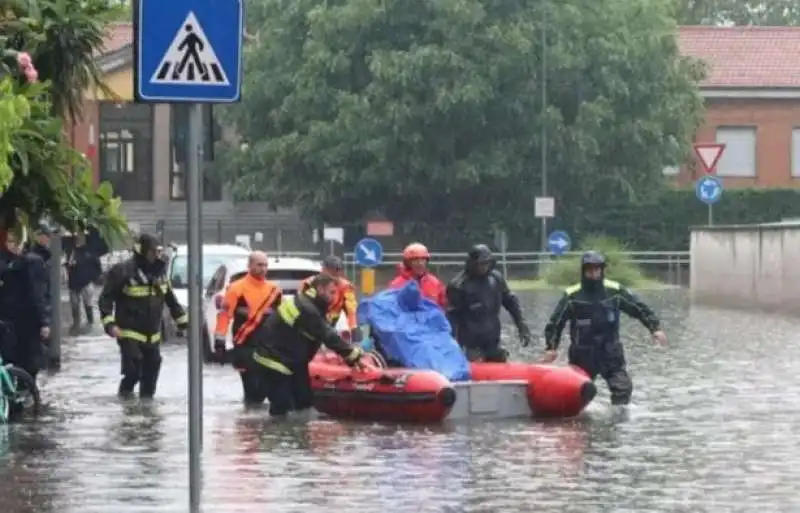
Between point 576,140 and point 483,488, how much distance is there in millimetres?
47516

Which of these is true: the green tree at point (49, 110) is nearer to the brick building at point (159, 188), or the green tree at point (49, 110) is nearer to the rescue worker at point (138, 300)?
the rescue worker at point (138, 300)

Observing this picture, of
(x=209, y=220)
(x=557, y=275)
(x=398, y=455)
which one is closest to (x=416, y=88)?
(x=557, y=275)

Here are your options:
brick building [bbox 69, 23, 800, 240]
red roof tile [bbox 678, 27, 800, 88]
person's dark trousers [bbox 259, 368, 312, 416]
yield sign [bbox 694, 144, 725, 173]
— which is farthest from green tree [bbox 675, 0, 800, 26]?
person's dark trousers [bbox 259, 368, 312, 416]

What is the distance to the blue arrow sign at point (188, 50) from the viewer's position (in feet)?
32.5

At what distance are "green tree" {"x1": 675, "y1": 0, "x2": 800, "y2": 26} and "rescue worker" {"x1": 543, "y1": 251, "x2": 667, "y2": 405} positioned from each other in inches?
3292

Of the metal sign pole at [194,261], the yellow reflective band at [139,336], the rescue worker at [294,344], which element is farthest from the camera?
the yellow reflective band at [139,336]

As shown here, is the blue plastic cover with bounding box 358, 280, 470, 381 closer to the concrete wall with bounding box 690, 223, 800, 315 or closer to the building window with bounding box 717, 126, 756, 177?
the concrete wall with bounding box 690, 223, 800, 315

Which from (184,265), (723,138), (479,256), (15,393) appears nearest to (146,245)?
(15,393)

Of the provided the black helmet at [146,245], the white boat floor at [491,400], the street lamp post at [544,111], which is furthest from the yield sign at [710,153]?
the white boat floor at [491,400]

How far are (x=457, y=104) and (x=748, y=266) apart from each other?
59.9 feet

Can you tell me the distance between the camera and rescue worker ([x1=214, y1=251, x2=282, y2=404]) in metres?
20.0

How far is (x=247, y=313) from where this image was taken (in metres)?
20.6

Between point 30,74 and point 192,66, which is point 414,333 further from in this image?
point 192,66

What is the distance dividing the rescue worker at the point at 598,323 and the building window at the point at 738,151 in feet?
184
